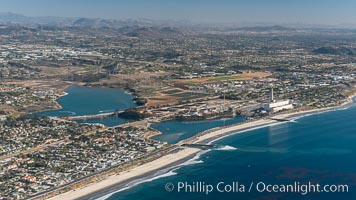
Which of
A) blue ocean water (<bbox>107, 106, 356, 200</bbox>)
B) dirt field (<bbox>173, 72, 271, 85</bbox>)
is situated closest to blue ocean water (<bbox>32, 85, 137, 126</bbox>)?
dirt field (<bbox>173, 72, 271, 85</bbox>)

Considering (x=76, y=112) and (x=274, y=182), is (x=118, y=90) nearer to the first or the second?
(x=76, y=112)

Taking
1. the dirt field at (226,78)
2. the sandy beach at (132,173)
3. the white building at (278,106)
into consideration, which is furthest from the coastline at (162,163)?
the dirt field at (226,78)

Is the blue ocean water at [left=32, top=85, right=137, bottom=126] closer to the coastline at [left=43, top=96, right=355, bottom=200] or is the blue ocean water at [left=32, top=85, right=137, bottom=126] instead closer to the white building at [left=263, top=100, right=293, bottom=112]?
the coastline at [left=43, top=96, right=355, bottom=200]

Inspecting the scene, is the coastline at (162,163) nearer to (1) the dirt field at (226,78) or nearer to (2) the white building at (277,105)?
(2) the white building at (277,105)

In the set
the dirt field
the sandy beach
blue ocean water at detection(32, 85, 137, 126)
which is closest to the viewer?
the sandy beach

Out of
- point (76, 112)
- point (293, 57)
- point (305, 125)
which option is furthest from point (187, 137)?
point (293, 57)

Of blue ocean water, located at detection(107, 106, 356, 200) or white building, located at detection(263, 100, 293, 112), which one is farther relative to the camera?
white building, located at detection(263, 100, 293, 112)
